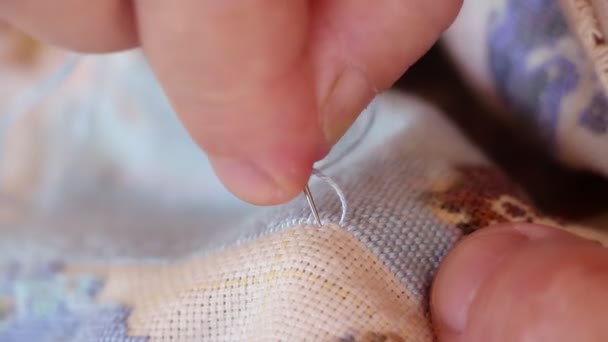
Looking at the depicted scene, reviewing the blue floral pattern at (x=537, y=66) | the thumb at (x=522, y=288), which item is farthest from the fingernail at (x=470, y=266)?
the blue floral pattern at (x=537, y=66)

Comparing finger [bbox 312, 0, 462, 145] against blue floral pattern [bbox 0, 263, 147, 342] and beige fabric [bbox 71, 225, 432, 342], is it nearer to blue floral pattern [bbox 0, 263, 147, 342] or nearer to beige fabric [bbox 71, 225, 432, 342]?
beige fabric [bbox 71, 225, 432, 342]

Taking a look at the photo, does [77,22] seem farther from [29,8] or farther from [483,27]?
[483,27]

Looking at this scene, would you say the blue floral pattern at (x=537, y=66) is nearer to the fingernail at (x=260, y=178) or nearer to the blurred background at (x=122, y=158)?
the blurred background at (x=122, y=158)

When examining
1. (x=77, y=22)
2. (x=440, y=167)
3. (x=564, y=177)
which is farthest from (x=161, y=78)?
(x=564, y=177)

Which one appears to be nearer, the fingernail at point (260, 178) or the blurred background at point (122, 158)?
the fingernail at point (260, 178)

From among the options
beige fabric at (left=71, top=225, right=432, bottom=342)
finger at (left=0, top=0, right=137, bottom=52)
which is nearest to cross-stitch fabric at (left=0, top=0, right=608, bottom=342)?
beige fabric at (left=71, top=225, right=432, bottom=342)

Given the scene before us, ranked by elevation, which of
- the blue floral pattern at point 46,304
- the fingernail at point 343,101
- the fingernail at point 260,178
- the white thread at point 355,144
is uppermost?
the fingernail at point 343,101

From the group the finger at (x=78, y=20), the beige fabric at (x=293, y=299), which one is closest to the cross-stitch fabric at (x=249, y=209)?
the beige fabric at (x=293, y=299)

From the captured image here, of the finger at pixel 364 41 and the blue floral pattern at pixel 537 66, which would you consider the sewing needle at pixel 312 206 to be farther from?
the blue floral pattern at pixel 537 66

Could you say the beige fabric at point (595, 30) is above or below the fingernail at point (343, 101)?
above
